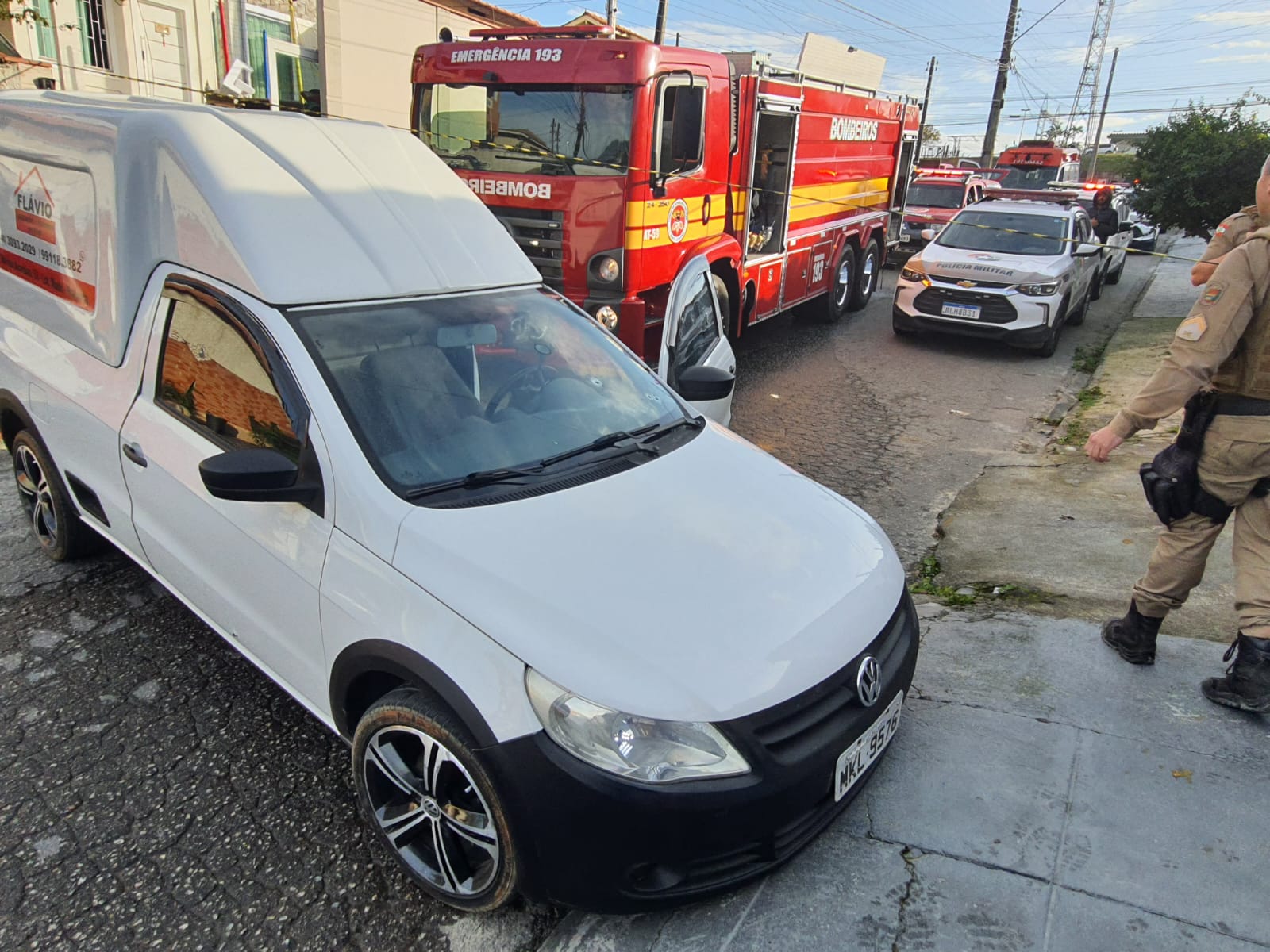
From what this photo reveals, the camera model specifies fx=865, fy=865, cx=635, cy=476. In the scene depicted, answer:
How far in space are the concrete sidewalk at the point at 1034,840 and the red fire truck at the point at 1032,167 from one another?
24520mm

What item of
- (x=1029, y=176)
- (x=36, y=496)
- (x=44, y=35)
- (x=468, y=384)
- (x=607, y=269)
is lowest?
(x=36, y=496)

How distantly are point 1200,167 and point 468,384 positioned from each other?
13.1 m

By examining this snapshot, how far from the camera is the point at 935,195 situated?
18.1 meters

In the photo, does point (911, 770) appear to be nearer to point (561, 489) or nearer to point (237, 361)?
point (561, 489)

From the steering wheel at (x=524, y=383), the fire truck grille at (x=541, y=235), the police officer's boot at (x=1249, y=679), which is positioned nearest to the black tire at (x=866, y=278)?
the fire truck grille at (x=541, y=235)

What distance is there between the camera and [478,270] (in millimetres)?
3396

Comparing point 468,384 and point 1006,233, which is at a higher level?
point 1006,233

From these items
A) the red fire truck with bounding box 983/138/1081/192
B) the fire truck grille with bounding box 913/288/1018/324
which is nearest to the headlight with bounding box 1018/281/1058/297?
the fire truck grille with bounding box 913/288/1018/324

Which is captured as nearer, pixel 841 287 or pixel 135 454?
pixel 135 454

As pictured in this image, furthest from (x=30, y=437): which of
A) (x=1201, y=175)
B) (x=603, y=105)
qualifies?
(x=1201, y=175)

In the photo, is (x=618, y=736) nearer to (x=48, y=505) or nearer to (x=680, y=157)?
(x=48, y=505)

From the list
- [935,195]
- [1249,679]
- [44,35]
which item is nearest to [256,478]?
[1249,679]

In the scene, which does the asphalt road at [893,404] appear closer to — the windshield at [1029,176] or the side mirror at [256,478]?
the side mirror at [256,478]

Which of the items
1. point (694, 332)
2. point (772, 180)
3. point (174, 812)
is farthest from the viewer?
point (772, 180)
